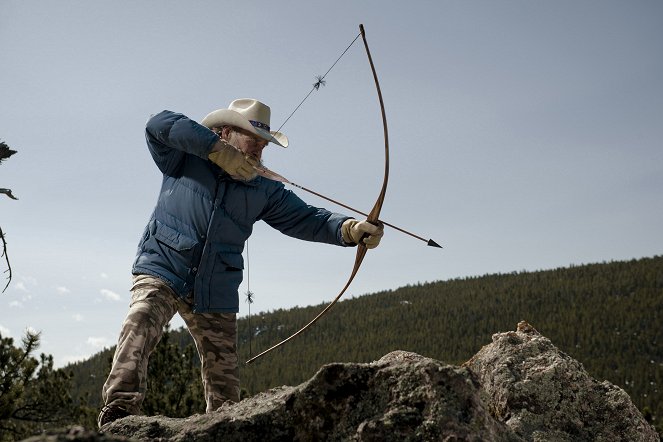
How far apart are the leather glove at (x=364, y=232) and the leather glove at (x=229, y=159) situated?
2.90 feet

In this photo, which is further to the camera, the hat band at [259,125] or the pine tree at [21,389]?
the pine tree at [21,389]

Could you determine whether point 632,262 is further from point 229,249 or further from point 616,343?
point 229,249

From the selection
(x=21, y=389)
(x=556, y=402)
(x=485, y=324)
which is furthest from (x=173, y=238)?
(x=485, y=324)

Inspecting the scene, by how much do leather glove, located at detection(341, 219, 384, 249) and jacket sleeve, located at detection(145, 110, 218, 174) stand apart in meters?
1.22

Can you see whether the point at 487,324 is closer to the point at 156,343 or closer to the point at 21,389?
the point at 21,389

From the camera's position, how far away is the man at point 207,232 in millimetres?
4555

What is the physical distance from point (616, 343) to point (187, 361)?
225ft

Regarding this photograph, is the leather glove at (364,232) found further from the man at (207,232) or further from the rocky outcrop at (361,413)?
the rocky outcrop at (361,413)

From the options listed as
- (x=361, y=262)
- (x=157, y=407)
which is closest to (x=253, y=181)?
(x=361, y=262)

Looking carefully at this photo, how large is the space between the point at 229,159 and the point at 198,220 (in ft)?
1.72

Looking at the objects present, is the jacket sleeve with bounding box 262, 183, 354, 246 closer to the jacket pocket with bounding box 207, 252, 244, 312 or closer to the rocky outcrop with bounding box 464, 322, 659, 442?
the jacket pocket with bounding box 207, 252, 244, 312

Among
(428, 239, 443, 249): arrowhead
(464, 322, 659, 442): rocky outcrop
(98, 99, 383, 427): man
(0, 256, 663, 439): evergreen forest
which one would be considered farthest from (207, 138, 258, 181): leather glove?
(0, 256, 663, 439): evergreen forest

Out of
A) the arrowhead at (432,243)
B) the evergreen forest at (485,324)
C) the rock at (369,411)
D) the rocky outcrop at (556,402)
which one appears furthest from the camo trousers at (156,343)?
the evergreen forest at (485,324)

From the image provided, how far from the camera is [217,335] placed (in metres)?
4.77
